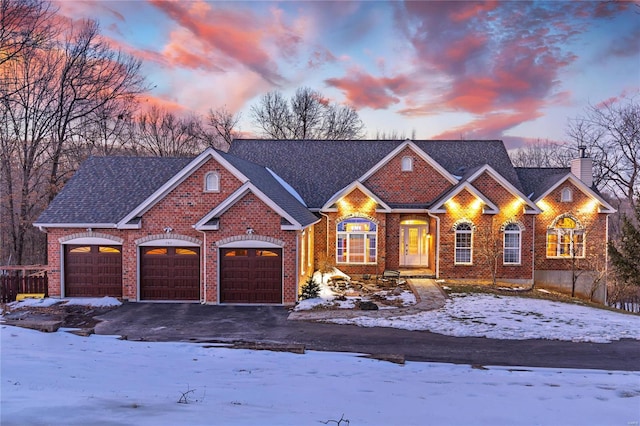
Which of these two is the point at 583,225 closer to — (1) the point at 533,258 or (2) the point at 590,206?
(2) the point at 590,206

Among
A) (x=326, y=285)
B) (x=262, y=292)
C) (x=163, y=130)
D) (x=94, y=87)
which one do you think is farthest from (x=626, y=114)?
(x=163, y=130)

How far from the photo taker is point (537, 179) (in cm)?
2398

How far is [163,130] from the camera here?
4547 cm

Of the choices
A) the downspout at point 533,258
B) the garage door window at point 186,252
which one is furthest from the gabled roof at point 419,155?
the garage door window at point 186,252

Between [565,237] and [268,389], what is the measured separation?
2139 cm

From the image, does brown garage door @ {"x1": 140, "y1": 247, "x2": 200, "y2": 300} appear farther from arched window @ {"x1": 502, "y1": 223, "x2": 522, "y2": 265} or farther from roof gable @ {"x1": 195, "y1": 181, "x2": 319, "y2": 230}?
arched window @ {"x1": 502, "y1": 223, "x2": 522, "y2": 265}

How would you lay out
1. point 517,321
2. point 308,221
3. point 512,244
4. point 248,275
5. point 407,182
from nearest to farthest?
1. point 517,321
2. point 248,275
3. point 308,221
4. point 512,244
5. point 407,182

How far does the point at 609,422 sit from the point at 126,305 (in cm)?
1589

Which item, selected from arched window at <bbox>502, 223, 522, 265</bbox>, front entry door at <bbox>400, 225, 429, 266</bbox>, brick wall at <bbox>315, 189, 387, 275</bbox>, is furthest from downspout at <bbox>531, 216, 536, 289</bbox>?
brick wall at <bbox>315, 189, 387, 275</bbox>

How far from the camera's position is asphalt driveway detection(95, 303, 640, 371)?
32.5 ft

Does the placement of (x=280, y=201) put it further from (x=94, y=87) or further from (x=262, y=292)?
(x=94, y=87)

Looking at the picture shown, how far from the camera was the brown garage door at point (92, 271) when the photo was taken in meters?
17.0

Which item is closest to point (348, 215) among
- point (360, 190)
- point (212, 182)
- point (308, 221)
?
point (360, 190)

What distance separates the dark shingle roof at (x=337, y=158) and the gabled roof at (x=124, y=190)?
3408 mm
